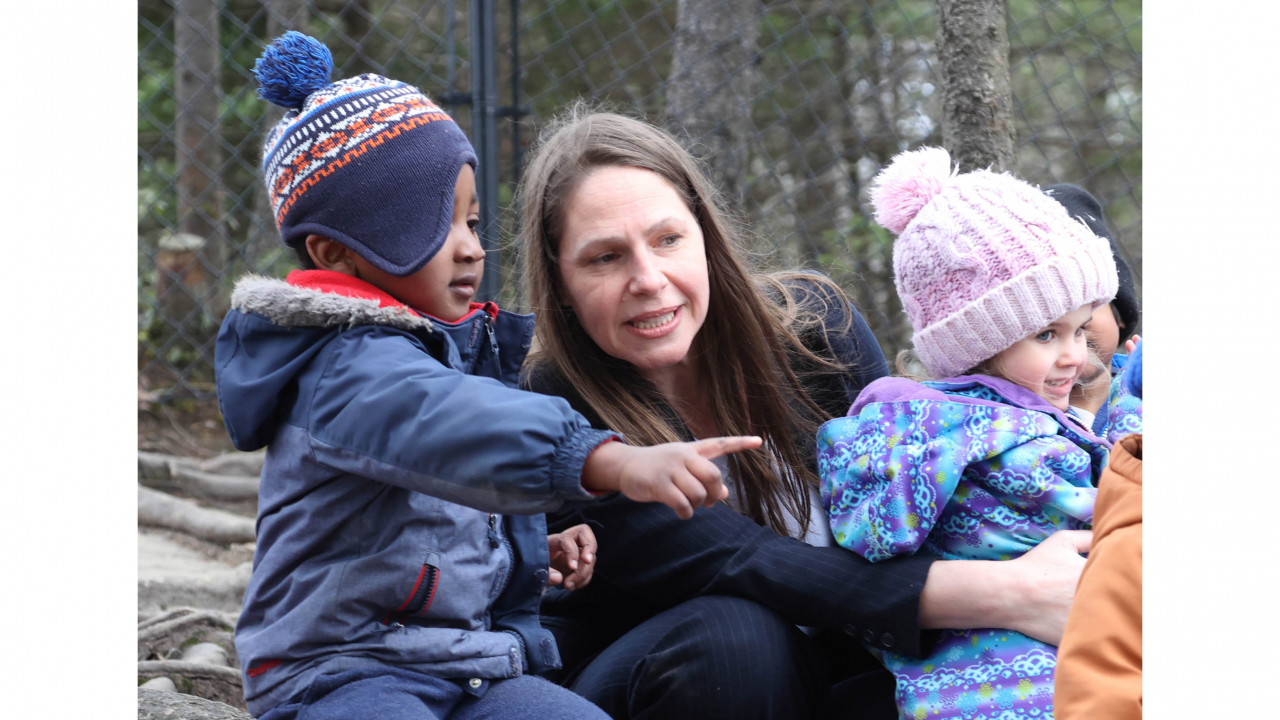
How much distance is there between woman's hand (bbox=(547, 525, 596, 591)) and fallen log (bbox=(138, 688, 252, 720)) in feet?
2.36

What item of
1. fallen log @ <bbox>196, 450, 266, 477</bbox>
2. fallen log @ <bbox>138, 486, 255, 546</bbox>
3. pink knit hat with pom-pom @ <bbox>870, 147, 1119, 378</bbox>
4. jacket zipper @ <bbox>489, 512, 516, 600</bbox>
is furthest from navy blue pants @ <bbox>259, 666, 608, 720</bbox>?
fallen log @ <bbox>196, 450, 266, 477</bbox>

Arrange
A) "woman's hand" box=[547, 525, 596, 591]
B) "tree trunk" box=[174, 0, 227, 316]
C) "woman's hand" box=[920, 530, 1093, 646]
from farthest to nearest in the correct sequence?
"tree trunk" box=[174, 0, 227, 316] < "woman's hand" box=[547, 525, 596, 591] < "woman's hand" box=[920, 530, 1093, 646]

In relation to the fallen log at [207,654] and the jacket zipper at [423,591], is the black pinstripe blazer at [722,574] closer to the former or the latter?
the jacket zipper at [423,591]

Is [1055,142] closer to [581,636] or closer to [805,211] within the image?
[805,211]

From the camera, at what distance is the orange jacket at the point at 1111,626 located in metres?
1.08

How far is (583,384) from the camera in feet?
6.44

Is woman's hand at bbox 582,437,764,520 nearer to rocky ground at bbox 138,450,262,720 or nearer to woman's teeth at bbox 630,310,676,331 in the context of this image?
woman's teeth at bbox 630,310,676,331

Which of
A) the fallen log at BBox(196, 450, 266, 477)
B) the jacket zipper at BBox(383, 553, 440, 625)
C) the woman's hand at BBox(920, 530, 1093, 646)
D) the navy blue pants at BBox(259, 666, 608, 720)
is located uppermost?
the jacket zipper at BBox(383, 553, 440, 625)

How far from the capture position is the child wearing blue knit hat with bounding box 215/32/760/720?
1.42m

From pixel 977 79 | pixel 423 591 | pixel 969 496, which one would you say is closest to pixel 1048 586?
pixel 969 496

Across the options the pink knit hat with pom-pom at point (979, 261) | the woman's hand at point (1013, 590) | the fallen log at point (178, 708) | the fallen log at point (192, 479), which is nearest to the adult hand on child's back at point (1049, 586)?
the woman's hand at point (1013, 590)
